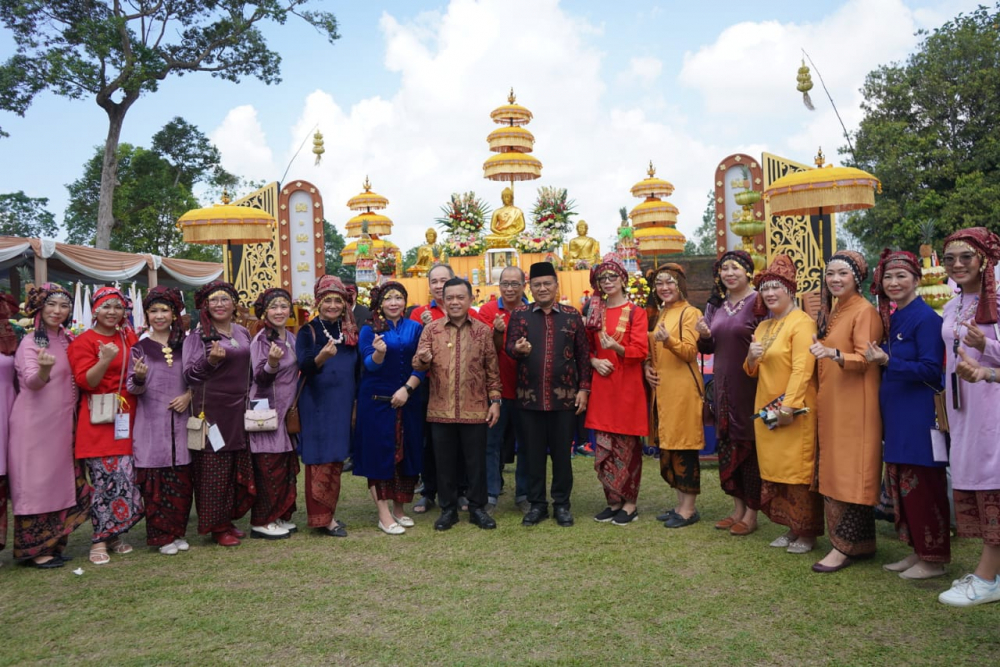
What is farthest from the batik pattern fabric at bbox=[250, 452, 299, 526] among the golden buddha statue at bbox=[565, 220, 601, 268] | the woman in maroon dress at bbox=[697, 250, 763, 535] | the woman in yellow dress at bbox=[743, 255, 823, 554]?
the golden buddha statue at bbox=[565, 220, 601, 268]

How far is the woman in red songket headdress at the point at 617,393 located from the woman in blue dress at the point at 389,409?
1177mm

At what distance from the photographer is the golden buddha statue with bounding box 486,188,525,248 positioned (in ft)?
46.3

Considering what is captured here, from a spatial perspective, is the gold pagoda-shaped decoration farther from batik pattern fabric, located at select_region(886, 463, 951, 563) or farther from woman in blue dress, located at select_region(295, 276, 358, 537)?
batik pattern fabric, located at select_region(886, 463, 951, 563)

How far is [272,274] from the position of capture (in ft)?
46.3

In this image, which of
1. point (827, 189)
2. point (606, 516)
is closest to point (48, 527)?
point (606, 516)

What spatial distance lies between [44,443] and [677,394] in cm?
370

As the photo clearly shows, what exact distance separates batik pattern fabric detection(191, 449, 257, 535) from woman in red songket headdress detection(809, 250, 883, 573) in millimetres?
3319

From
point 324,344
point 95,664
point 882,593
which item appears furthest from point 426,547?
point 882,593

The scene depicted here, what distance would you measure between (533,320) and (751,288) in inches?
54.4

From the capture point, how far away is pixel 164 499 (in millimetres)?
4629

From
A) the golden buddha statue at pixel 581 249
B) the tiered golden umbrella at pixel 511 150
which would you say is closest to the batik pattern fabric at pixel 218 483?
the golden buddha statue at pixel 581 249

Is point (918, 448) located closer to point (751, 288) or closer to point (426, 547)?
point (751, 288)

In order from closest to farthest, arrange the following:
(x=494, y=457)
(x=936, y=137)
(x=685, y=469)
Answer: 1. (x=685, y=469)
2. (x=494, y=457)
3. (x=936, y=137)

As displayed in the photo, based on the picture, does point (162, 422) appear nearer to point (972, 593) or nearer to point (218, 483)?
point (218, 483)
